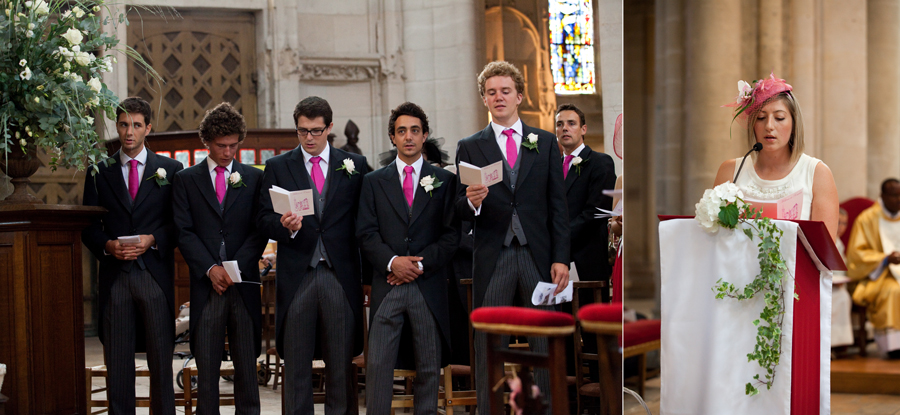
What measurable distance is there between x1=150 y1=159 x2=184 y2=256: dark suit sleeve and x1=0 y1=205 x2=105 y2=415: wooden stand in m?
0.32

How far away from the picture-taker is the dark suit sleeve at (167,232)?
12.5 ft

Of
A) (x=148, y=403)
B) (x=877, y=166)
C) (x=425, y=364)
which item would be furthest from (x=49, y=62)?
(x=877, y=166)

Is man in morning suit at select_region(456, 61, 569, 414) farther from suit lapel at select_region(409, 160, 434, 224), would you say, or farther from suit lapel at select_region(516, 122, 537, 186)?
A: suit lapel at select_region(409, 160, 434, 224)

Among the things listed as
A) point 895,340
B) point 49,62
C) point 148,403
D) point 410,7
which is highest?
point 410,7

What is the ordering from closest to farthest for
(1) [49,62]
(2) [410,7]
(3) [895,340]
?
(3) [895,340] → (1) [49,62] → (2) [410,7]

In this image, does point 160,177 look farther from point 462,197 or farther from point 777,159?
point 777,159

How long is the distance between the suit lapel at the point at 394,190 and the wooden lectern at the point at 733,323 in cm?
109

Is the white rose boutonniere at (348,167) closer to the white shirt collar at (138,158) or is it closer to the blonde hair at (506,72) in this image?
the blonde hair at (506,72)

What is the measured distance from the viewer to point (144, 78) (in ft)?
16.3

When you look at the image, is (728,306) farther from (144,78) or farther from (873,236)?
(144,78)

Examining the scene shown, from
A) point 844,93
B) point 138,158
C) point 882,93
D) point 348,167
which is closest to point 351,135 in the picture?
point 348,167

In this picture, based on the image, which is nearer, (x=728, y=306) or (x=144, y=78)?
(x=728, y=306)

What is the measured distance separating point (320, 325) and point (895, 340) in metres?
2.29

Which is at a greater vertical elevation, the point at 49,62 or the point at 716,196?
the point at 49,62
